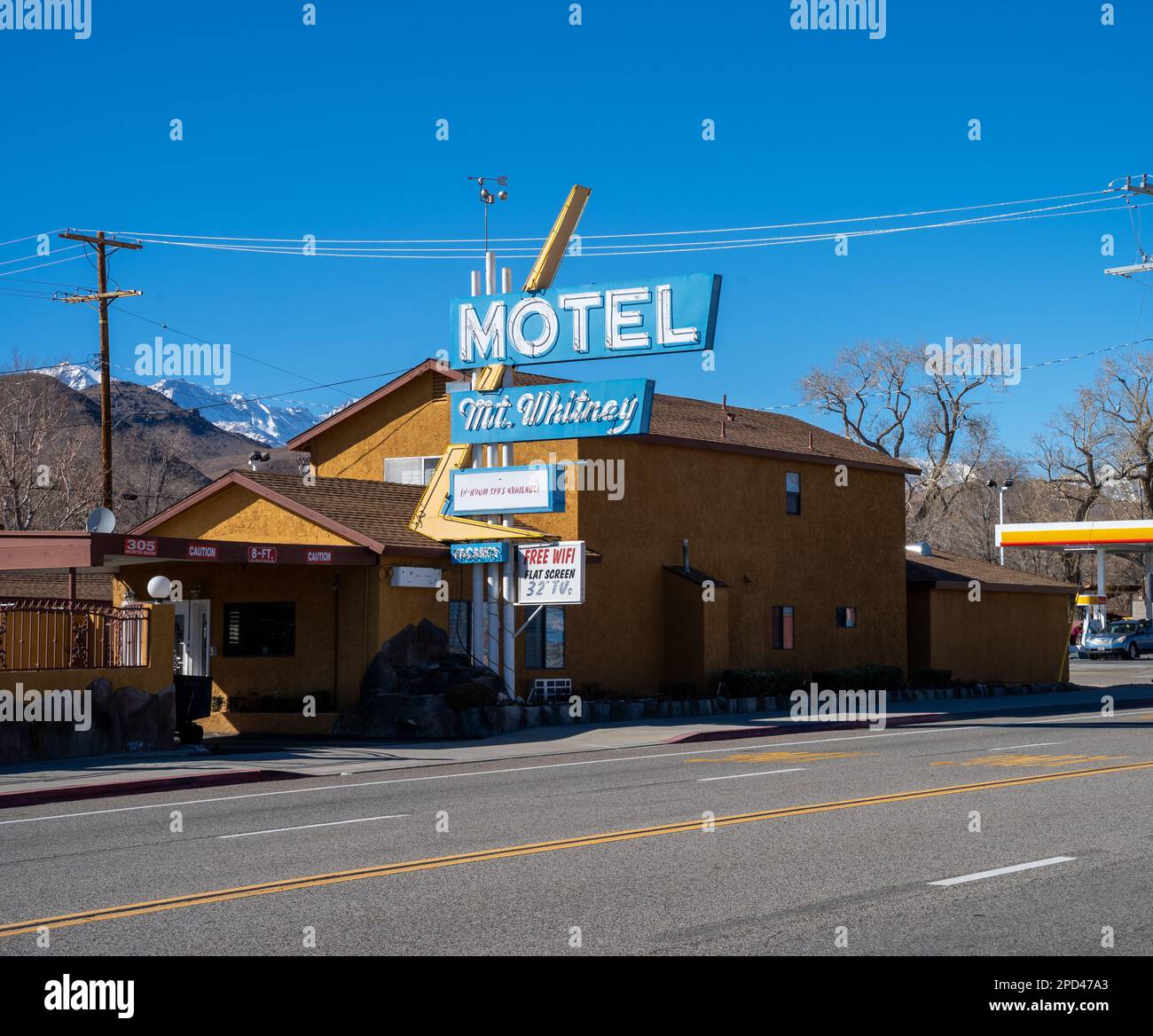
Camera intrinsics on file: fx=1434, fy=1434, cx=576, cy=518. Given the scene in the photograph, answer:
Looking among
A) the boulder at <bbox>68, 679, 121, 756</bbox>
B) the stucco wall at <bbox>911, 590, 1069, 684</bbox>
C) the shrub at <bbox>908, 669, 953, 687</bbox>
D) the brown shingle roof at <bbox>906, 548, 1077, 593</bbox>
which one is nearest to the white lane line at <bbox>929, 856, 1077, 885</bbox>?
the boulder at <bbox>68, 679, 121, 756</bbox>

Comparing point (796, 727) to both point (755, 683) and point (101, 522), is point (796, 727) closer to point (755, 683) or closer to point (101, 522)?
point (755, 683)

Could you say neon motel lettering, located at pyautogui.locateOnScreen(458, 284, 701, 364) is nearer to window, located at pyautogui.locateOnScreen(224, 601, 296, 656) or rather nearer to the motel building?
the motel building

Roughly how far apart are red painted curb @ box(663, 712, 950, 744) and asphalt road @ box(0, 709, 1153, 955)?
6.28 metres

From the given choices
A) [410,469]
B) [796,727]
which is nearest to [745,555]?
[796,727]

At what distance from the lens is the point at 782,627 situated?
3459 cm

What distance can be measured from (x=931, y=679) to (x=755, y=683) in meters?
8.52

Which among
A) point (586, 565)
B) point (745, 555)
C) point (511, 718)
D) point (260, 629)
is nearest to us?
point (511, 718)

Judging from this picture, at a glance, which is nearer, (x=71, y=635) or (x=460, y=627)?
(x=71, y=635)

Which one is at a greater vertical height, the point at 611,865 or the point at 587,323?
the point at 587,323

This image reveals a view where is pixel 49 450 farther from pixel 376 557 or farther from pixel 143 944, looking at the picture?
pixel 143 944

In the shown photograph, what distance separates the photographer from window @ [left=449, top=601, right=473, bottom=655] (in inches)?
1107

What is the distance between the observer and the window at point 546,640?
29125 millimetres

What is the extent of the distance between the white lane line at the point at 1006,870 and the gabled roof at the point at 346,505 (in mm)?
17226
